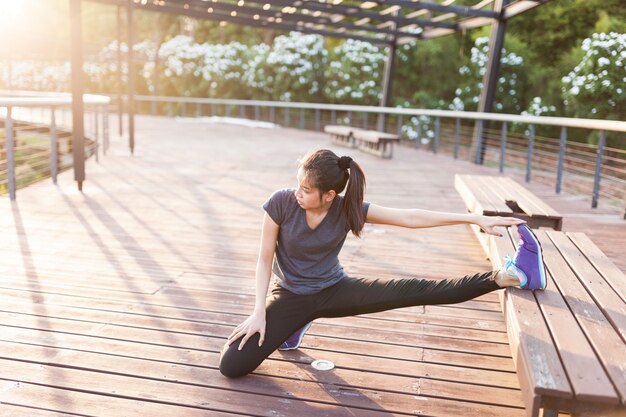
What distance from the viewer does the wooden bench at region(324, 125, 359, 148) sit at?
12.9 m

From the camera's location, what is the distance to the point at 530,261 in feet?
8.10

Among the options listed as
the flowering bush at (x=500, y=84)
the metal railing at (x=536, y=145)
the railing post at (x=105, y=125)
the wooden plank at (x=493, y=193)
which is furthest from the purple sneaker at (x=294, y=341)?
the flowering bush at (x=500, y=84)

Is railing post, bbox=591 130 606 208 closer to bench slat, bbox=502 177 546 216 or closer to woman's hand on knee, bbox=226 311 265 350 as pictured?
bench slat, bbox=502 177 546 216

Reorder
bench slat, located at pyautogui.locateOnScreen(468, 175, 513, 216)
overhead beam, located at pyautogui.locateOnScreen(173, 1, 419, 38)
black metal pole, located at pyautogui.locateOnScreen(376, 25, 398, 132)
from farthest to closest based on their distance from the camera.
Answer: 1. black metal pole, located at pyautogui.locateOnScreen(376, 25, 398, 132)
2. overhead beam, located at pyautogui.locateOnScreen(173, 1, 419, 38)
3. bench slat, located at pyautogui.locateOnScreen(468, 175, 513, 216)

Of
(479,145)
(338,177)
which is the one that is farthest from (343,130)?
(338,177)

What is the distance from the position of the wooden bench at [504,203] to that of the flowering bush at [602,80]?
294 centimetres

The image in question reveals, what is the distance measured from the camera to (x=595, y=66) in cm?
840

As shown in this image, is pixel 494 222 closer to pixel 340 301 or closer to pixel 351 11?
pixel 340 301

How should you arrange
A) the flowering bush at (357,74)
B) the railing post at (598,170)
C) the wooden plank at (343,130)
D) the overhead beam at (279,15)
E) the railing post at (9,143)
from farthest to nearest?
the flowering bush at (357,74)
the wooden plank at (343,130)
the overhead beam at (279,15)
the railing post at (598,170)
the railing post at (9,143)

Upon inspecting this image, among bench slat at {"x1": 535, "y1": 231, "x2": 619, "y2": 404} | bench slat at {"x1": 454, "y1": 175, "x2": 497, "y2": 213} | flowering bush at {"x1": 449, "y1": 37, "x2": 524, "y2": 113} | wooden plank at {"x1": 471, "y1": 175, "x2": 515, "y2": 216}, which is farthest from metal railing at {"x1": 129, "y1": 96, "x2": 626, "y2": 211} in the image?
bench slat at {"x1": 535, "y1": 231, "x2": 619, "y2": 404}

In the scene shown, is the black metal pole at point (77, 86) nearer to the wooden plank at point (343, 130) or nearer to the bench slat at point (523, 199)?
the bench slat at point (523, 199)

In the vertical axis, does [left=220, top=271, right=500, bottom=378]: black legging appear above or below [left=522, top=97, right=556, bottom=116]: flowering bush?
below

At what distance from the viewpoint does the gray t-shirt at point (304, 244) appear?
2.62m

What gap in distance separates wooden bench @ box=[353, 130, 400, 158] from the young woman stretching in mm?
8038
